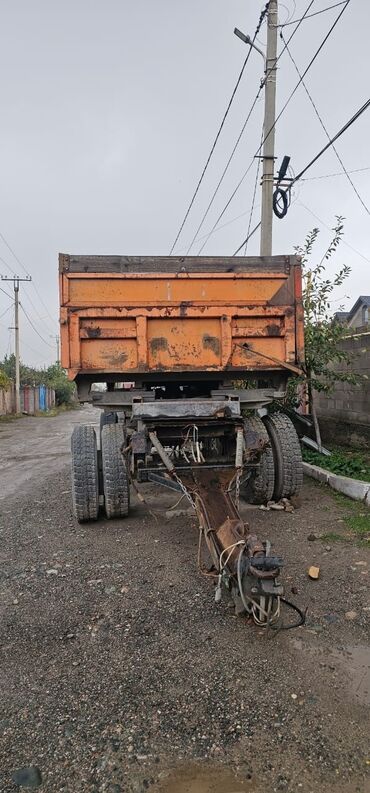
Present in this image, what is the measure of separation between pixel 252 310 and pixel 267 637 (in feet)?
10.2

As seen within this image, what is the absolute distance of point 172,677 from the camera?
8.58 ft

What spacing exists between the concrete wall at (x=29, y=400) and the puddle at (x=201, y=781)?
26.0 metres

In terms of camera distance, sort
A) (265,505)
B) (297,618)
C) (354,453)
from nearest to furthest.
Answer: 1. (297,618)
2. (265,505)
3. (354,453)

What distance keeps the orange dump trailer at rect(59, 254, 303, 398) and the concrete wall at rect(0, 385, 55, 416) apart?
22.8 metres

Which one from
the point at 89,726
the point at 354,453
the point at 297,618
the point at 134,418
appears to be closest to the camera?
the point at 89,726

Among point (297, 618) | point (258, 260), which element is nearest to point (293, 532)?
point (297, 618)

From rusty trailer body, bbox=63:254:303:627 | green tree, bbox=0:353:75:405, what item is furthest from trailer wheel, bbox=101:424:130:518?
green tree, bbox=0:353:75:405

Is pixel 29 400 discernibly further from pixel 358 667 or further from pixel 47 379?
pixel 358 667

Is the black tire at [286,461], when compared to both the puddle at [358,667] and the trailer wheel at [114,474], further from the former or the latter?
the puddle at [358,667]

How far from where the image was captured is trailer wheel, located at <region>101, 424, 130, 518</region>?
5.14 meters

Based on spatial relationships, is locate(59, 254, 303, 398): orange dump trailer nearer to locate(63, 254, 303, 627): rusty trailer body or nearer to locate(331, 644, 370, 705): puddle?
locate(63, 254, 303, 627): rusty trailer body

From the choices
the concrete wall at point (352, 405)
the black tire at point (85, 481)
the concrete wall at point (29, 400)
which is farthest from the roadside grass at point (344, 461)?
the concrete wall at point (29, 400)

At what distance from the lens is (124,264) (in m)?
5.12

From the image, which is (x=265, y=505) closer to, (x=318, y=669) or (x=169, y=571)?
(x=169, y=571)
